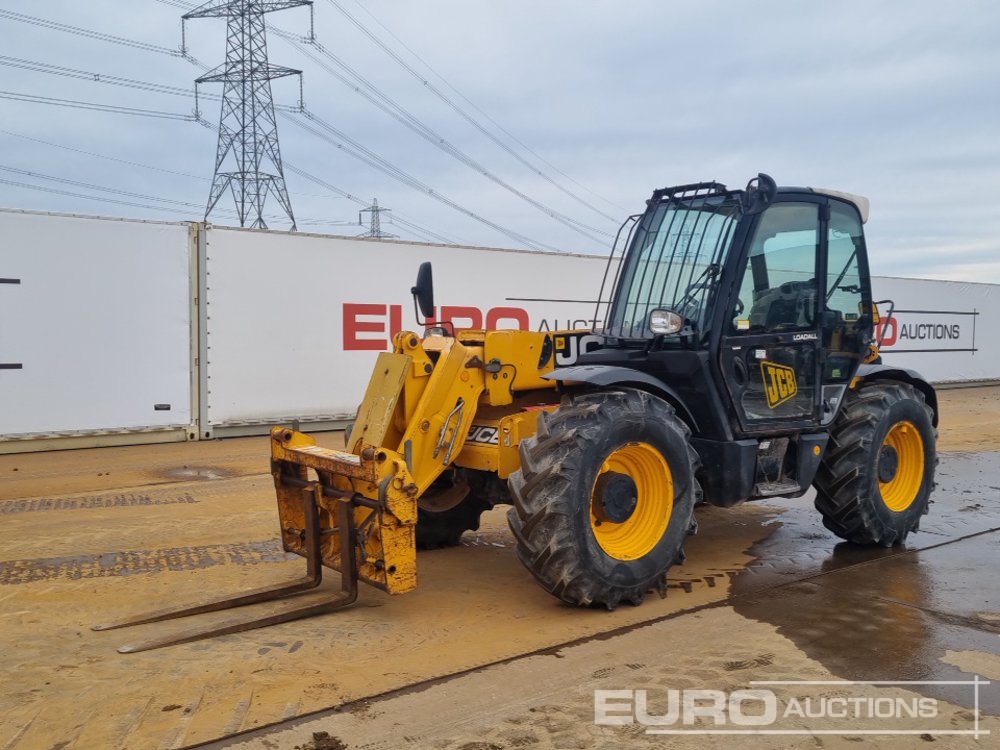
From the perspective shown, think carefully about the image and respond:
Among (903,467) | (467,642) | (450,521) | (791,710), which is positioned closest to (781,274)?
(903,467)

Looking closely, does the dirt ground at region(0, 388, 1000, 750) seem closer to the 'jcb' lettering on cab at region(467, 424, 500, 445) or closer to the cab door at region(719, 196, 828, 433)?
the 'jcb' lettering on cab at region(467, 424, 500, 445)

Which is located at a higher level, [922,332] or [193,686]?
[922,332]

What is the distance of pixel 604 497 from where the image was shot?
16.6 feet

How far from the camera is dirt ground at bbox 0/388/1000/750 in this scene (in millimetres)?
3549

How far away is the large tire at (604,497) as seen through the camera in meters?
4.68

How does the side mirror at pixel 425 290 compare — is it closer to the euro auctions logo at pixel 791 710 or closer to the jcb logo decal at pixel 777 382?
the jcb logo decal at pixel 777 382

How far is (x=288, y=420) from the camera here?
12.8 meters

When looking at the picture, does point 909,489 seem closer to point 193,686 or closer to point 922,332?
point 193,686

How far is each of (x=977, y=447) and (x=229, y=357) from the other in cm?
1056

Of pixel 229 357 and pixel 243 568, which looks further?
pixel 229 357

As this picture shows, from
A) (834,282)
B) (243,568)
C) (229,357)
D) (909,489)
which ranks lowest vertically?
(243,568)

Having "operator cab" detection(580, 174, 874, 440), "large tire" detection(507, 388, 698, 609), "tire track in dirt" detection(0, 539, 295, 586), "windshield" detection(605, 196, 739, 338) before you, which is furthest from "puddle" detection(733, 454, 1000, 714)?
"tire track in dirt" detection(0, 539, 295, 586)

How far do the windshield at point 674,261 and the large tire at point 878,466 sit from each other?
162 cm

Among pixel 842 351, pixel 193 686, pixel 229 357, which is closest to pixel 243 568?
pixel 193 686
